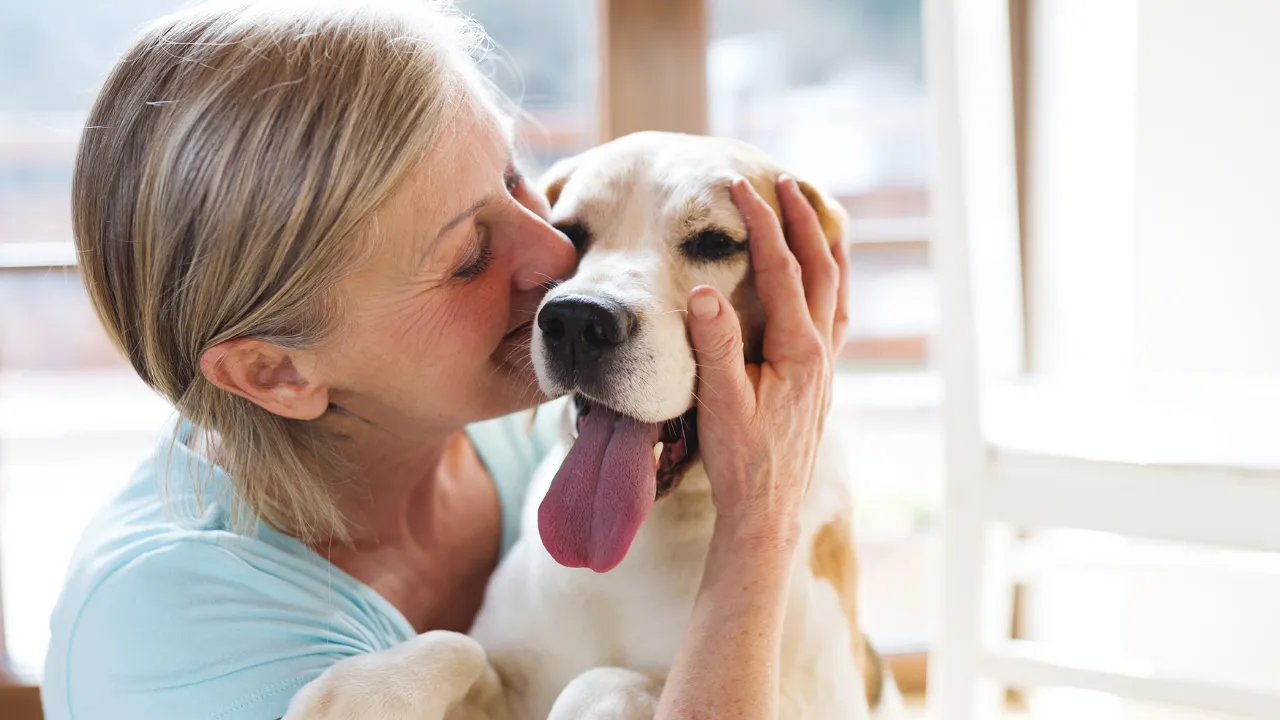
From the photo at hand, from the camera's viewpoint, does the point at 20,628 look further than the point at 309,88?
Yes

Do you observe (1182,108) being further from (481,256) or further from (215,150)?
(215,150)

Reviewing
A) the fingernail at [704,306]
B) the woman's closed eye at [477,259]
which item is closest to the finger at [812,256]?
the fingernail at [704,306]

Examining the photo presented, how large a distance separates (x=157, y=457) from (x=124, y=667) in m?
0.22

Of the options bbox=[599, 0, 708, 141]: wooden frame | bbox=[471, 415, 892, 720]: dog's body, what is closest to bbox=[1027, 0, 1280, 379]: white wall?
bbox=[599, 0, 708, 141]: wooden frame

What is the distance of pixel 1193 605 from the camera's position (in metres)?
2.02

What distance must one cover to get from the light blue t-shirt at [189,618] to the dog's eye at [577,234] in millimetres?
428

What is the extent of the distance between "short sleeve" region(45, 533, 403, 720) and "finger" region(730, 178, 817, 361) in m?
0.52

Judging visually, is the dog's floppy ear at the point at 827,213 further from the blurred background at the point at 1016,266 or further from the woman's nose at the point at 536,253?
the woman's nose at the point at 536,253

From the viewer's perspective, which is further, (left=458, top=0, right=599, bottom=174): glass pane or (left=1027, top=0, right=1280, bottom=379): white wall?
(left=458, top=0, right=599, bottom=174): glass pane

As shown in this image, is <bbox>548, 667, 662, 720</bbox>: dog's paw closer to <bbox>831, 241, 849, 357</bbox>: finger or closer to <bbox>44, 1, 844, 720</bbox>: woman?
<bbox>44, 1, 844, 720</bbox>: woman

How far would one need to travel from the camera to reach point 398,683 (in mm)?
931

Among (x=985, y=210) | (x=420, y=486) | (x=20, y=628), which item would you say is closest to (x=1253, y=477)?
(x=985, y=210)

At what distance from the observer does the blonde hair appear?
35.2 inches

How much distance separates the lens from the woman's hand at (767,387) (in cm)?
94
